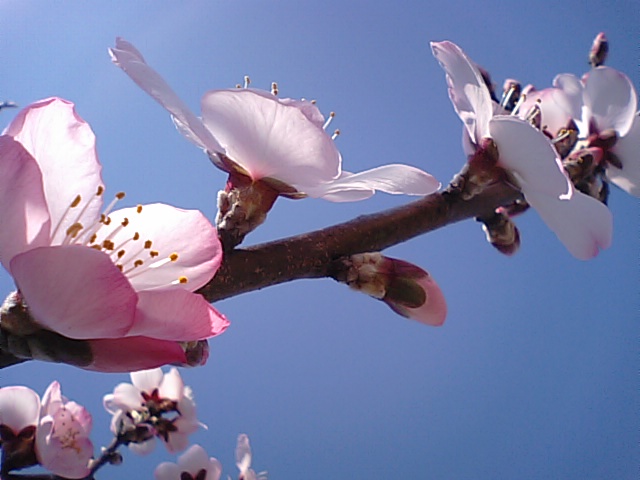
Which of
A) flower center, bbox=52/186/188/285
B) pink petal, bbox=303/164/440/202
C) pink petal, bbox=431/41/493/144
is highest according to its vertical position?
pink petal, bbox=431/41/493/144

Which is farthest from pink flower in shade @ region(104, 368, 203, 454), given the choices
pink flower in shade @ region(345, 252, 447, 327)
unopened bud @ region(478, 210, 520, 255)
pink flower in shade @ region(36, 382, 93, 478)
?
pink flower in shade @ region(345, 252, 447, 327)

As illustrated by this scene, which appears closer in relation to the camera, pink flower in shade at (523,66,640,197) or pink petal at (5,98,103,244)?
pink petal at (5,98,103,244)

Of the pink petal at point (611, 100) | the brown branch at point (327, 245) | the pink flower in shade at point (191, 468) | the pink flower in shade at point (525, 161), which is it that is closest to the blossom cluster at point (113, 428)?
the pink flower in shade at point (191, 468)

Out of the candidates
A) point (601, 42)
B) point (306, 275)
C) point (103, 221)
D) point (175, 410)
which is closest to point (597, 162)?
point (601, 42)

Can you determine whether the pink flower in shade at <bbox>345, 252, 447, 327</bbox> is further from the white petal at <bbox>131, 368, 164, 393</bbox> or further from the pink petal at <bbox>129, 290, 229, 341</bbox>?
the white petal at <bbox>131, 368, 164, 393</bbox>

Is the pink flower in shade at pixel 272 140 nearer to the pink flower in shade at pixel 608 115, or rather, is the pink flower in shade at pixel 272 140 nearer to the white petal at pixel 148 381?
the pink flower in shade at pixel 608 115

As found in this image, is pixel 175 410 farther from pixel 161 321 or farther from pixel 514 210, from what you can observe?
pixel 161 321
